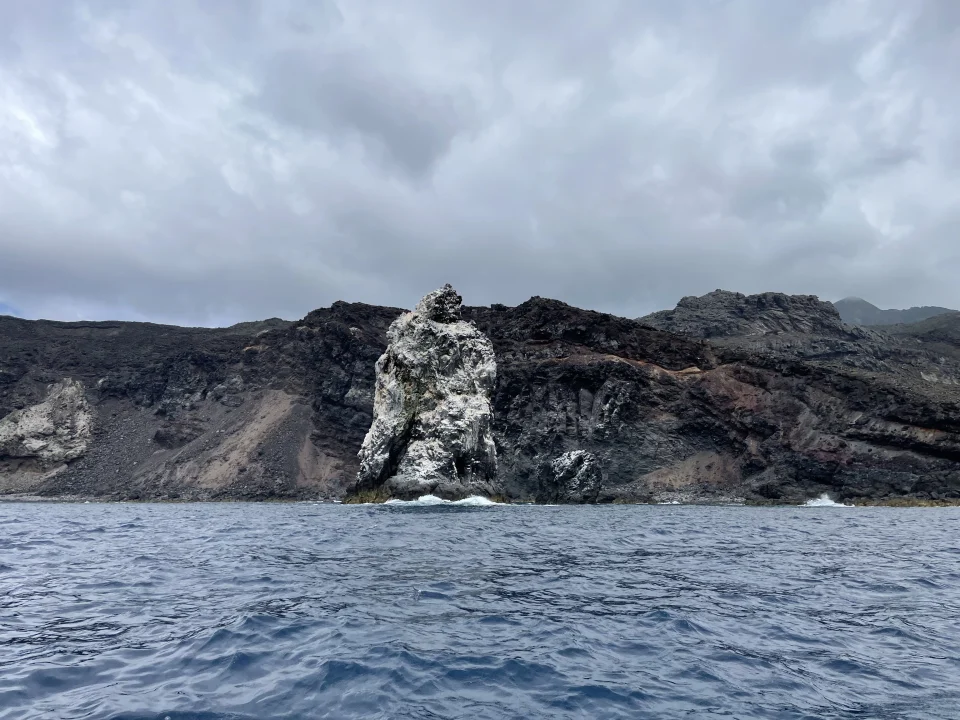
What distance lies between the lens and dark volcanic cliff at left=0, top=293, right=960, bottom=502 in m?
91.0

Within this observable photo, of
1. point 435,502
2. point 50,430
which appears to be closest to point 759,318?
point 435,502

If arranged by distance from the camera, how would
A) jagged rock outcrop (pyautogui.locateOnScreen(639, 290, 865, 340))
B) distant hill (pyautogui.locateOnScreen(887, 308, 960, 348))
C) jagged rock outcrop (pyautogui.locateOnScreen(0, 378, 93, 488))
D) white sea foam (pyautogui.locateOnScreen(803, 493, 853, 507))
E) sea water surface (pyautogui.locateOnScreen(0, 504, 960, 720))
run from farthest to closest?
distant hill (pyautogui.locateOnScreen(887, 308, 960, 348)) < jagged rock outcrop (pyautogui.locateOnScreen(639, 290, 865, 340)) < jagged rock outcrop (pyautogui.locateOnScreen(0, 378, 93, 488)) < white sea foam (pyautogui.locateOnScreen(803, 493, 853, 507)) < sea water surface (pyautogui.locateOnScreen(0, 504, 960, 720))

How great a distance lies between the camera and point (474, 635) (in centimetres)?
1135

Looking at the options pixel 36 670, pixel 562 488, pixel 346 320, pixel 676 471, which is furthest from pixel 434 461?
pixel 346 320

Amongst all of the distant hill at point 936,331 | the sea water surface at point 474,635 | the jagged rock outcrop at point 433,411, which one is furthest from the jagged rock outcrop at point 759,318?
the sea water surface at point 474,635

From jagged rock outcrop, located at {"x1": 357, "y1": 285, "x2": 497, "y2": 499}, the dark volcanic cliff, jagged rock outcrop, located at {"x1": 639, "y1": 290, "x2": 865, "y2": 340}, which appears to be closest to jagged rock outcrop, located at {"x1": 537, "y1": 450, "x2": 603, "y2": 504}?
the dark volcanic cliff

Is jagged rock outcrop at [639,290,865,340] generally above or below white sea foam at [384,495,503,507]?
above

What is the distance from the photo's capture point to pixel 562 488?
89875 millimetres

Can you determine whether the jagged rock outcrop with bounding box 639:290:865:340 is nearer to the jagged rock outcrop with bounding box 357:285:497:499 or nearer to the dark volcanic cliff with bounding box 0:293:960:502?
the dark volcanic cliff with bounding box 0:293:960:502

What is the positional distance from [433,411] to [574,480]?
25510mm

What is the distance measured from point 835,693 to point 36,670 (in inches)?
393

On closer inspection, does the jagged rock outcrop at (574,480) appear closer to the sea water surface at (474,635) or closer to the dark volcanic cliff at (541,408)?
the dark volcanic cliff at (541,408)

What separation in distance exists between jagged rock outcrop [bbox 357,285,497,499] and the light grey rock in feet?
237

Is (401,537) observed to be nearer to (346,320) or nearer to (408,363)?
(408,363)
